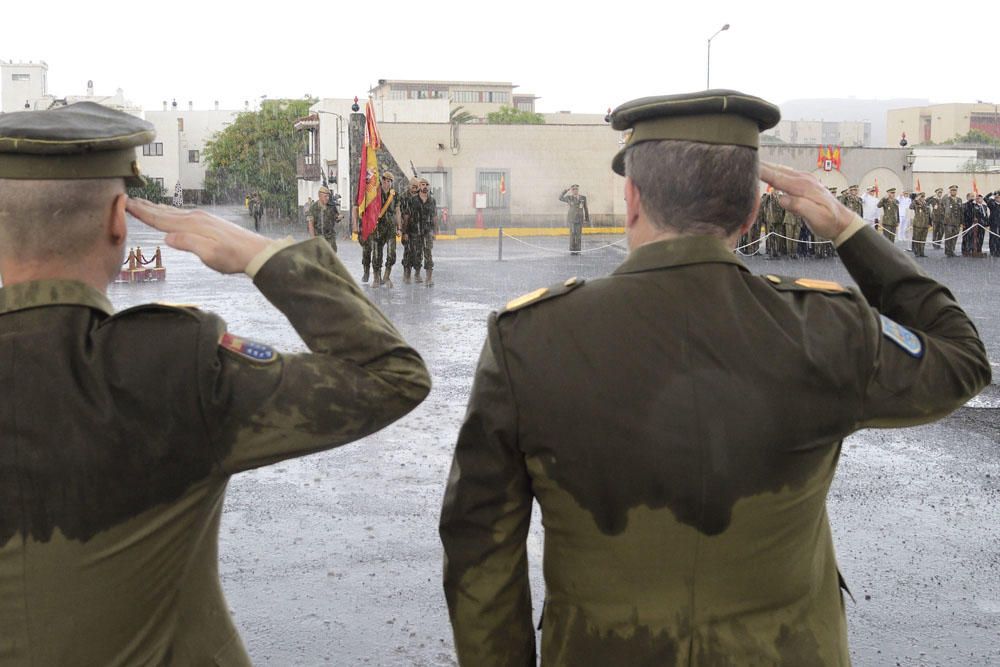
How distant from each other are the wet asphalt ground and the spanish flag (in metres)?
9.60

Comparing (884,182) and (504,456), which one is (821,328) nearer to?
(504,456)

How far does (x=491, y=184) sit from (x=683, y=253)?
42669mm

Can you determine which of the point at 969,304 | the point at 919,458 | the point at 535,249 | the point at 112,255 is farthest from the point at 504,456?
the point at 535,249

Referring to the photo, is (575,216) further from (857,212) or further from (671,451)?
(671,451)

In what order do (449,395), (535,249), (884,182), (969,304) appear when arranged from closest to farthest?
(449,395)
(969,304)
(535,249)
(884,182)

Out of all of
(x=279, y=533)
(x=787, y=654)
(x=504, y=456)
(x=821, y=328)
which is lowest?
(x=279, y=533)

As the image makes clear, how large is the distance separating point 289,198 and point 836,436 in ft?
216

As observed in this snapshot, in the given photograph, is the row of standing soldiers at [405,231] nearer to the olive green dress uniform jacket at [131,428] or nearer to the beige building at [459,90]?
the olive green dress uniform jacket at [131,428]

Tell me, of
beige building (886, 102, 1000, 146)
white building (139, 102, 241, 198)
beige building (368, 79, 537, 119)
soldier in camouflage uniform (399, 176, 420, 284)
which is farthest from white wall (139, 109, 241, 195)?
beige building (886, 102, 1000, 146)

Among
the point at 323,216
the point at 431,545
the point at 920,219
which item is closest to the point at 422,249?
the point at 323,216

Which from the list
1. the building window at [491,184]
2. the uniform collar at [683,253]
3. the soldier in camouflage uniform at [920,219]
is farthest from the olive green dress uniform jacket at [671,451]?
the building window at [491,184]

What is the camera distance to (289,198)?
6581 cm

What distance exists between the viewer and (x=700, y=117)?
81.0 inches

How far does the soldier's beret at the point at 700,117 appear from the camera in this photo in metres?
2.05
